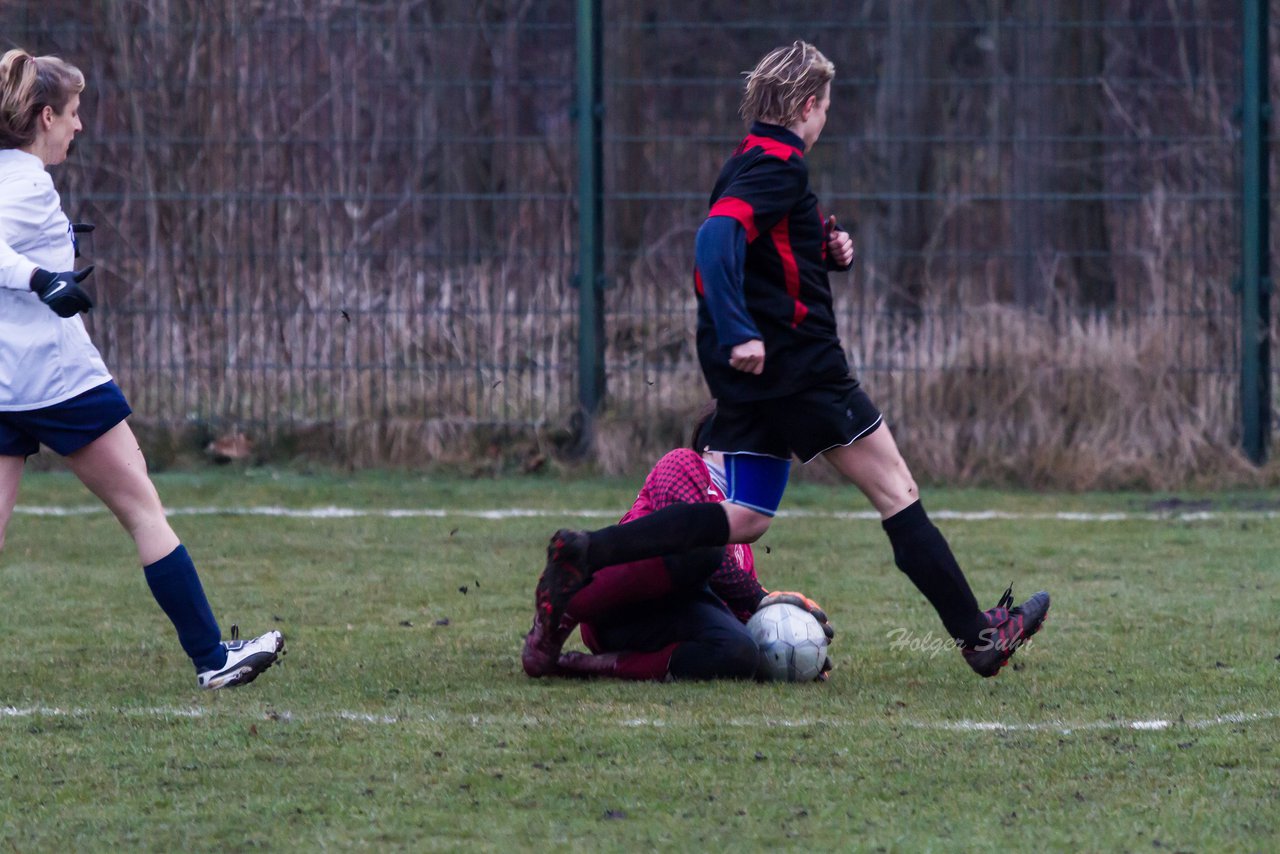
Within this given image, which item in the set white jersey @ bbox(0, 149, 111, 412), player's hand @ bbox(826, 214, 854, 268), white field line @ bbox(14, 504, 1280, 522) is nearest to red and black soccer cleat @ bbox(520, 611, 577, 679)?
player's hand @ bbox(826, 214, 854, 268)

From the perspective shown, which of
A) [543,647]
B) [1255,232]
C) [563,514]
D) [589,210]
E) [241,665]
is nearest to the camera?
[241,665]

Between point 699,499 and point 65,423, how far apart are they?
165 centimetres

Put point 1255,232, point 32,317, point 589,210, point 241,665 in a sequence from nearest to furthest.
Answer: point 32,317
point 241,665
point 1255,232
point 589,210

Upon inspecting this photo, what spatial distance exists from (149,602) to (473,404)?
12.2 ft

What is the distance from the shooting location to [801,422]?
15.1ft

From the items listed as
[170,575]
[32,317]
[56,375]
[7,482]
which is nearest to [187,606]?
[170,575]

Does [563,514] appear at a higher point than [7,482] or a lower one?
lower

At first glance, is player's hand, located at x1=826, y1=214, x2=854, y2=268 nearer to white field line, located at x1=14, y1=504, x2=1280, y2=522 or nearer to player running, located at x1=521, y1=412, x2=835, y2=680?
player running, located at x1=521, y1=412, x2=835, y2=680

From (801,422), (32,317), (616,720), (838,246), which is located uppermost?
(838,246)

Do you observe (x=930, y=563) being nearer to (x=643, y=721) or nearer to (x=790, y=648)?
(x=790, y=648)

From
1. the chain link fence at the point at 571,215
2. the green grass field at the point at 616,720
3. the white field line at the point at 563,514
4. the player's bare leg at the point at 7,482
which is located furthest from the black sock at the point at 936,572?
the chain link fence at the point at 571,215

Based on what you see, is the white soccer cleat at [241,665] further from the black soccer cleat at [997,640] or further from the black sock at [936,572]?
the black soccer cleat at [997,640]

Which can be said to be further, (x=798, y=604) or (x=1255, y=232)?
(x=1255, y=232)

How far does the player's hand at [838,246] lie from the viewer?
4.75m
